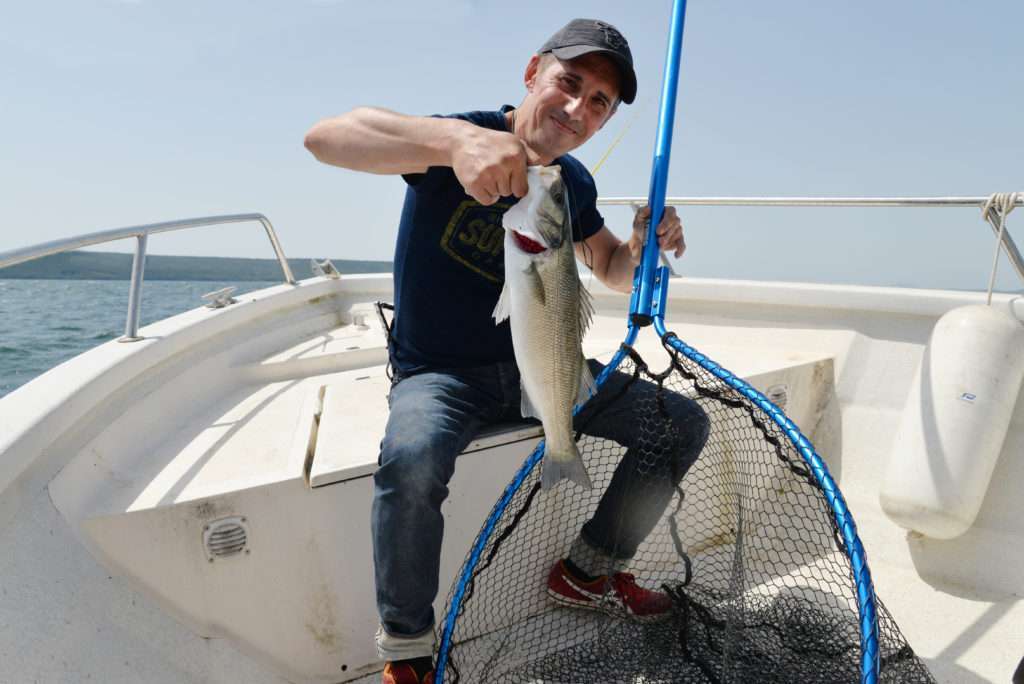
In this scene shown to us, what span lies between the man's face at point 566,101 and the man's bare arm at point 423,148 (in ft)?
2.05

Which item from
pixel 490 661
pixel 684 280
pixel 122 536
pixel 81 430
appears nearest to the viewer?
pixel 122 536

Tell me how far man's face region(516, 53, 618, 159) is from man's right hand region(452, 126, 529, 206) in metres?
0.70

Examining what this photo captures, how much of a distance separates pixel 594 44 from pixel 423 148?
0.83 m

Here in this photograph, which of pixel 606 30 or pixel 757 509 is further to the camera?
pixel 757 509

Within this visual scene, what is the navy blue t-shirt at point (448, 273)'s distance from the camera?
262 cm

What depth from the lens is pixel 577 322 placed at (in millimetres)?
2080

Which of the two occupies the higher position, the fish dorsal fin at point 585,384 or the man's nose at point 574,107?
the man's nose at point 574,107

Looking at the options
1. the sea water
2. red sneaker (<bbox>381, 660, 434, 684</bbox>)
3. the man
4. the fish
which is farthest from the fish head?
the sea water

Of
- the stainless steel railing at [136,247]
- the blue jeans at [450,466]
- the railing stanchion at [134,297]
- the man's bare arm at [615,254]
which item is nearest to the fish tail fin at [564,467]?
the blue jeans at [450,466]

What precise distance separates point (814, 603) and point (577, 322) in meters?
1.74

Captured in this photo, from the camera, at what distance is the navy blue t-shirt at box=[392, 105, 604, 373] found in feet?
8.61

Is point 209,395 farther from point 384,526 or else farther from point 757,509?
point 757,509

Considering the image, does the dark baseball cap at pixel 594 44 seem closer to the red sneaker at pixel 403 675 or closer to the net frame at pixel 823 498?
the net frame at pixel 823 498

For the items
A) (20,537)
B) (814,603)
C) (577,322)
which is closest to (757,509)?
(814,603)
